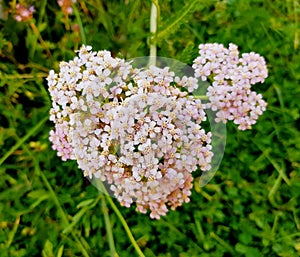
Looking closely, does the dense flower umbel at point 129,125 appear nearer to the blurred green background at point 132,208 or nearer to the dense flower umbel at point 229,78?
the dense flower umbel at point 229,78

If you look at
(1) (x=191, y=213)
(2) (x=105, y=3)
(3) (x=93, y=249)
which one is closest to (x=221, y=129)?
(1) (x=191, y=213)

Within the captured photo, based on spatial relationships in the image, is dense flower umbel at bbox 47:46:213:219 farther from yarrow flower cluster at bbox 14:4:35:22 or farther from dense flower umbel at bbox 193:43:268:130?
yarrow flower cluster at bbox 14:4:35:22

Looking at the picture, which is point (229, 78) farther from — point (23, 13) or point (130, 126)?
point (23, 13)

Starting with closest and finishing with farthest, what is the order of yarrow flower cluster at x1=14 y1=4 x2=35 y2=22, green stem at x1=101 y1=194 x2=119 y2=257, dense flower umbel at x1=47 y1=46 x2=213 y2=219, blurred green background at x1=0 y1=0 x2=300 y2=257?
1. dense flower umbel at x1=47 y1=46 x2=213 y2=219
2. green stem at x1=101 y1=194 x2=119 y2=257
3. blurred green background at x1=0 y1=0 x2=300 y2=257
4. yarrow flower cluster at x1=14 y1=4 x2=35 y2=22

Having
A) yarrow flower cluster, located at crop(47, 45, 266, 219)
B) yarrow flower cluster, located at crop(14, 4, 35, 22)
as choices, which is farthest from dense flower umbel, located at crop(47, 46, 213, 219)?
yarrow flower cluster, located at crop(14, 4, 35, 22)

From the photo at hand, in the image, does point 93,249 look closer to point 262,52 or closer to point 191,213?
point 191,213

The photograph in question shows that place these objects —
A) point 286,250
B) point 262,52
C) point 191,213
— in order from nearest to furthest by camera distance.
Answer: point 286,250 < point 191,213 < point 262,52

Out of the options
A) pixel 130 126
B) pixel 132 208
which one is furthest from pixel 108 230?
pixel 130 126

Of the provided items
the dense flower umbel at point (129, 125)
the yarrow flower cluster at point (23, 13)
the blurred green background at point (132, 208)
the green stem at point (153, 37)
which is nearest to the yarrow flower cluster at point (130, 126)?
the dense flower umbel at point (129, 125)
